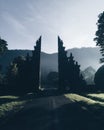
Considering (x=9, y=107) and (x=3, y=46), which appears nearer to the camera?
(x=9, y=107)

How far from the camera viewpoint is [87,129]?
12.7 metres

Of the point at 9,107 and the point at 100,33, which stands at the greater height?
the point at 100,33

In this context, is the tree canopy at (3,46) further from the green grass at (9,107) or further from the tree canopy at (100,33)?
the green grass at (9,107)

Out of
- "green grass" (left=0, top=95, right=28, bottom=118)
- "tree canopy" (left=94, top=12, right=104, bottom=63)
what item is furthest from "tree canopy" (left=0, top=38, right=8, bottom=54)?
"green grass" (left=0, top=95, right=28, bottom=118)

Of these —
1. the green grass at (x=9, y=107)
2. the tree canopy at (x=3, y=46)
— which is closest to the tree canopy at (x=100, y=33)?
the tree canopy at (x=3, y=46)

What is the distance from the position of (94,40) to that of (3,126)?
57857 mm

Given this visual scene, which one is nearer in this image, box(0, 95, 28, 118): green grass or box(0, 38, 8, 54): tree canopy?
box(0, 95, 28, 118): green grass

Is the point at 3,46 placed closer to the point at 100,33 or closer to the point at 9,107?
the point at 100,33

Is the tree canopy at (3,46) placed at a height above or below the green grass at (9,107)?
above

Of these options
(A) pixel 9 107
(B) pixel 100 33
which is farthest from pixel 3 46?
(A) pixel 9 107

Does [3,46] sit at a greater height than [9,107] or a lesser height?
greater

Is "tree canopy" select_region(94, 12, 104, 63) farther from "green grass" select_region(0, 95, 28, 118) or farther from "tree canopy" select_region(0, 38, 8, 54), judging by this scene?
"green grass" select_region(0, 95, 28, 118)

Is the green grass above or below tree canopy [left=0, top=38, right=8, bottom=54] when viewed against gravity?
below

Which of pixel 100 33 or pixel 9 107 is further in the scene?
pixel 100 33
